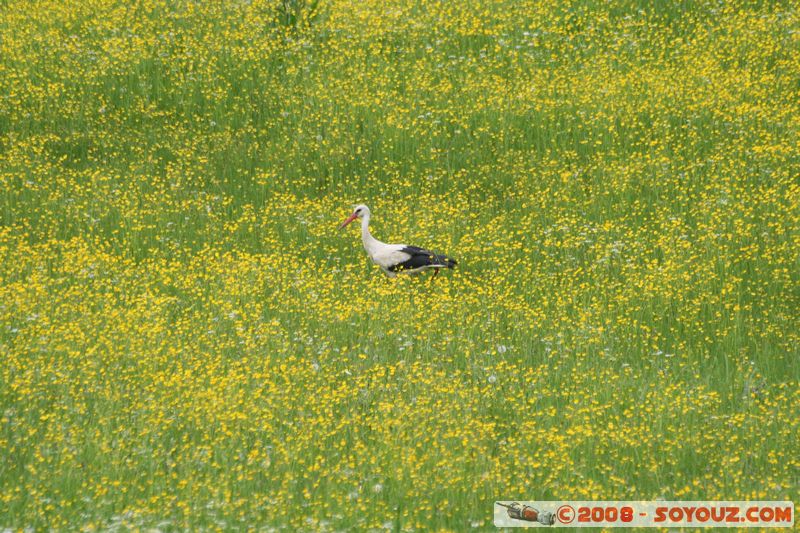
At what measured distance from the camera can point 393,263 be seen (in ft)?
36.2

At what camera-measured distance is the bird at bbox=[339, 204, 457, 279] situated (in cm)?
1089

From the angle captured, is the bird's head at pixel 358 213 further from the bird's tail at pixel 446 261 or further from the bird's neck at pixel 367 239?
the bird's tail at pixel 446 261

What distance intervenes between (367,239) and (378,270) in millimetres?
390

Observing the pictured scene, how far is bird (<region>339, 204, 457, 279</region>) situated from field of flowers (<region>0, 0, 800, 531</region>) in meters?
0.22

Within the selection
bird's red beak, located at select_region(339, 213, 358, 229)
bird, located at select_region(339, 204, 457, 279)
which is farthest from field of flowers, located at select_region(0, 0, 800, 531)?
bird's red beak, located at select_region(339, 213, 358, 229)

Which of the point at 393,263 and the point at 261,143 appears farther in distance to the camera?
the point at 261,143

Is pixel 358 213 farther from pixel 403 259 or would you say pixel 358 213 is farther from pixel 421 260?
pixel 421 260

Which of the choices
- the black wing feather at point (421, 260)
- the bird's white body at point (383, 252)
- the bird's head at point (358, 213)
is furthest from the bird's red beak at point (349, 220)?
the black wing feather at point (421, 260)

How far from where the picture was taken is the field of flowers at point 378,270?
23.1 feet

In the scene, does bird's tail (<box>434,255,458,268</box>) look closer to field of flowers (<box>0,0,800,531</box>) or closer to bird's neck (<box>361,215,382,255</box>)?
field of flowers (<box>0,0,800,531</box>)

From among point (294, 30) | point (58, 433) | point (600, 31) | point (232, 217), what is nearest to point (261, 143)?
point (232, 217)

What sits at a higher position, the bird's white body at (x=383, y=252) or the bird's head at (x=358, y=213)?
the bird's head at (x=358, y=213)

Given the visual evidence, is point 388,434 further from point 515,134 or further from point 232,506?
point 515,134

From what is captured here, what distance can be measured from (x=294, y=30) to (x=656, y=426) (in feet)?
36.2
